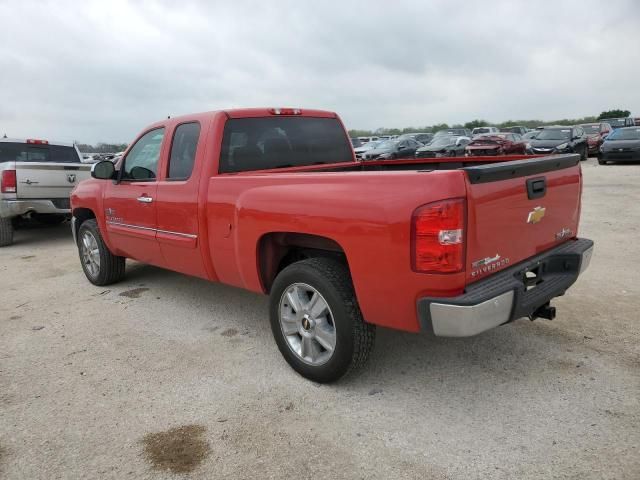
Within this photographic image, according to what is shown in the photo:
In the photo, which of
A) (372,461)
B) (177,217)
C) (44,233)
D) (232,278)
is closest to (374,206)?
(372,461)

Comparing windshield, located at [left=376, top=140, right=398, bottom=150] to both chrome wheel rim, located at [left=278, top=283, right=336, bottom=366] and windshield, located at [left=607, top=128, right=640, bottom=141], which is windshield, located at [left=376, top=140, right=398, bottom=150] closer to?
windshield, located at [left=607, top=128, right=640, bottom=141]

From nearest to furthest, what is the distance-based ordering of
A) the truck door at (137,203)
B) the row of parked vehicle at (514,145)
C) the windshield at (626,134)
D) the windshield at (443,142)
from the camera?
the truck door at (137,203)
the windshield at (626,134)
the row of parked vehicle at (514,145)
the windshield at (443,142)

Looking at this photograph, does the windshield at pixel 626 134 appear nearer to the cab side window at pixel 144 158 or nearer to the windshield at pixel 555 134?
the windshield at pixel 555 134

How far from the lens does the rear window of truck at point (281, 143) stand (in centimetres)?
394

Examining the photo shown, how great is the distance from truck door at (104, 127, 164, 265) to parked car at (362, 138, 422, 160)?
57.6 ft

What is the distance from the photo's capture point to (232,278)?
377 cm

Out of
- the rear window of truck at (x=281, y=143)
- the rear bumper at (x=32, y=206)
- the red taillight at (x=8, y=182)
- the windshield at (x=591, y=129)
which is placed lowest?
the rear bumper at (x=32, y=206)

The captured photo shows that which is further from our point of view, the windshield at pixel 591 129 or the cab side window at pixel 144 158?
the windshield at pixel 591 129

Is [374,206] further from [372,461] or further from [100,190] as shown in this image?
[100,190]

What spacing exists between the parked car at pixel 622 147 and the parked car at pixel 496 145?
2.83m

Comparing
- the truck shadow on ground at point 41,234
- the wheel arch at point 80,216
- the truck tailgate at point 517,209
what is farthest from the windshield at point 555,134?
the wheel arch at point 80,216

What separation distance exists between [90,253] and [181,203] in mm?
2375

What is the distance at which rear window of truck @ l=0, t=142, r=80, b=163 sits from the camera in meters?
9.24

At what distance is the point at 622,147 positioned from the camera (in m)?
17.2
